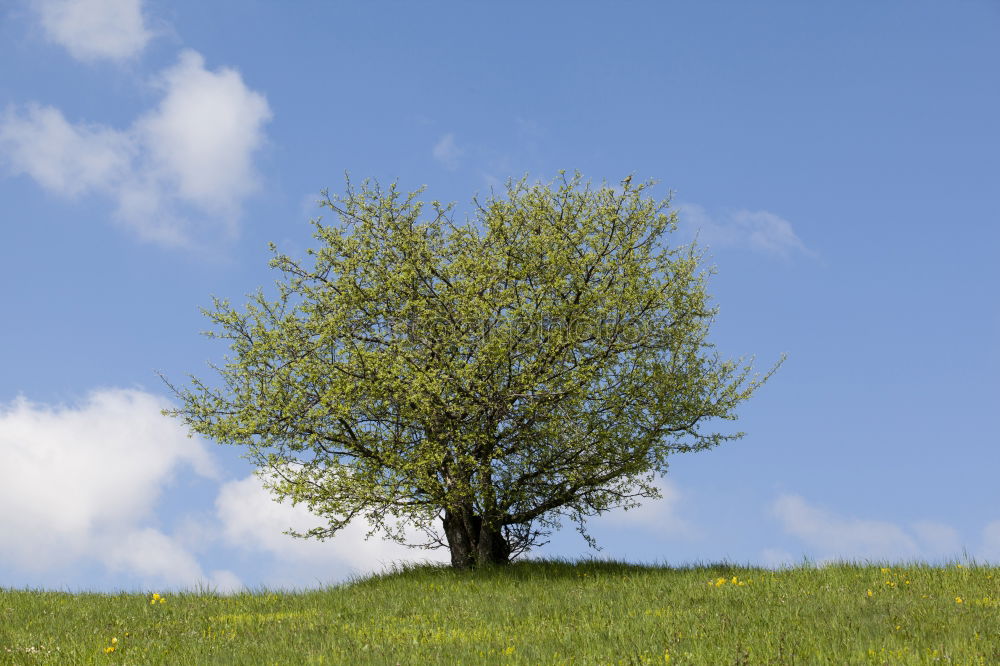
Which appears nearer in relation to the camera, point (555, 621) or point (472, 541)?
point (555, 621)

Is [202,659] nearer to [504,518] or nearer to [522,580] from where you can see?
[522,580]

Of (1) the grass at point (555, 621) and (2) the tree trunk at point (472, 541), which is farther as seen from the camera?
(2) the tree trunk at point (472, 541)

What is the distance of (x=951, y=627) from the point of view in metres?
11.4

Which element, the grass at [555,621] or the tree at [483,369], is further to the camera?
the tree at [483,369]

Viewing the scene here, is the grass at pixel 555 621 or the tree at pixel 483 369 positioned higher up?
the tree at pixel 483 369

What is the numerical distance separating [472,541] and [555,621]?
811 cm

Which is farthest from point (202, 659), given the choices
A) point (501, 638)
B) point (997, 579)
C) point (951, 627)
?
point (997, 579)

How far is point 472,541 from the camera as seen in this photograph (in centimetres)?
2162

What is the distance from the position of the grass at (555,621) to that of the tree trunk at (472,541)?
119cm

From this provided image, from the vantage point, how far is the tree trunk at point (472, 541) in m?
21.3

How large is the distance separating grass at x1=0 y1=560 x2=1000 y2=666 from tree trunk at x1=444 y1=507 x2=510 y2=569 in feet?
3.90

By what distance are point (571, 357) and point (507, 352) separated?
6.01 ft

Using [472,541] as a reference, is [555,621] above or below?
below

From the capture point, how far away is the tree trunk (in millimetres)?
21297
